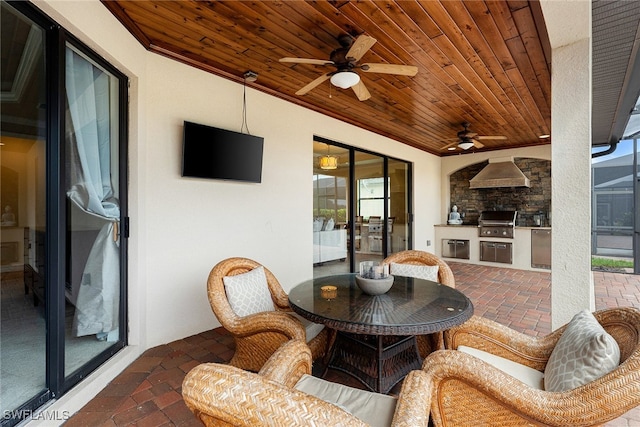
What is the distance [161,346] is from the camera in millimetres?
2709

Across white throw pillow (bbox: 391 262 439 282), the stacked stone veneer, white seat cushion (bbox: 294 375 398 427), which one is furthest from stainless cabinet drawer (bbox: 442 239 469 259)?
white seat cushion (bbox: 294 375 398 427)

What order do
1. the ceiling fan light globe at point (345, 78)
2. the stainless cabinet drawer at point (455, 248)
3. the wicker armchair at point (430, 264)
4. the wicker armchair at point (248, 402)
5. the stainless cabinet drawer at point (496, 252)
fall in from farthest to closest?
the stainless cabinet drawer at point (455, 248) < the stainless cabinet drawer at point (496, 252) < the ceiling fan light globe at point (345, 78) < the wicker armchair at point (430, 264) < the wicker armchair at point (248, 402)

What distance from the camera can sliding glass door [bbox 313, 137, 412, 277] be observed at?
14.8ft

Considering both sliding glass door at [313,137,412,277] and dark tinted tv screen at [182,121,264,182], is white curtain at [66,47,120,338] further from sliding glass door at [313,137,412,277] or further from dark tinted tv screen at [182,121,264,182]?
sliding glass door at [313,137,412,277]

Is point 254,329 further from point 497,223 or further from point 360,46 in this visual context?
point 497,223

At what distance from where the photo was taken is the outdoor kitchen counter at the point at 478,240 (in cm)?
629

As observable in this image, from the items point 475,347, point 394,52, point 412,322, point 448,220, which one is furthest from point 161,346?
point 448,220

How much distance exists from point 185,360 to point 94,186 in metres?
1.54

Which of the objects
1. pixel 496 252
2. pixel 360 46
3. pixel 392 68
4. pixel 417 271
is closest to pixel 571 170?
pixel 417 271

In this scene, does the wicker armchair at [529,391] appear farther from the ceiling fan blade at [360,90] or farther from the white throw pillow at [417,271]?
the ceiling fan blade at [360,90]

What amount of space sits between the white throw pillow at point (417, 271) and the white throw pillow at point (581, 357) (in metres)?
1.31

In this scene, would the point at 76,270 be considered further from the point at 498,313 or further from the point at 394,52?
the point at 498,313

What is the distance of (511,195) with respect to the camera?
714 centimetres

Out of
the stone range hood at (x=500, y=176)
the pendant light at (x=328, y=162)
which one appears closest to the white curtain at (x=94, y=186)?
the pendant light at (x=328, y=162)
